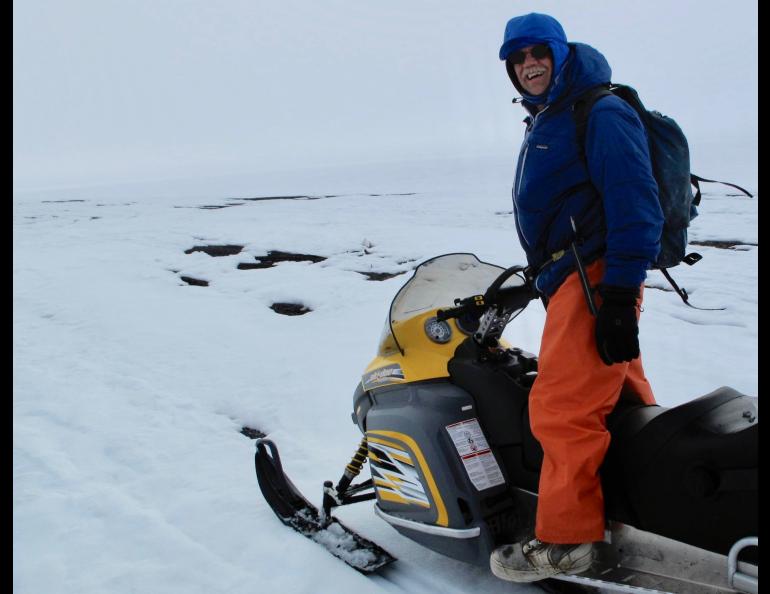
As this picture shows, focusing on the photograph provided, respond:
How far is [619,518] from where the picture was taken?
2092 mm

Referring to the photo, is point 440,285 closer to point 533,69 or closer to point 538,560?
point 533,69

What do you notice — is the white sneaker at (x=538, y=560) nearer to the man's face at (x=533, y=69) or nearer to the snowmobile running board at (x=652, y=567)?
the snowmobile running board at (x=652, y=567)

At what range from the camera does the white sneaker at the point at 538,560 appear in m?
2.10

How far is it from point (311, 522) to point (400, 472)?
568 mm

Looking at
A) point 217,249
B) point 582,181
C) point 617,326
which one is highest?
point 582,181

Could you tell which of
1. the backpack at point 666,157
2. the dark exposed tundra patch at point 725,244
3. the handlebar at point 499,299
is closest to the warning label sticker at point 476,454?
the handlebar at point 499,299

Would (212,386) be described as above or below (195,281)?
below

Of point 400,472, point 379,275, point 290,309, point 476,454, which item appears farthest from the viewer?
point 379,275

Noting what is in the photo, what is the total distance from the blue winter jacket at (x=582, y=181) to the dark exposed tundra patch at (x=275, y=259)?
6353 mm

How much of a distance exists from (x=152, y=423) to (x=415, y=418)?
82.0 inches

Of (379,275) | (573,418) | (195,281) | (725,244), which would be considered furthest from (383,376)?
(725,244)

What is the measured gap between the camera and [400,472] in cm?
262

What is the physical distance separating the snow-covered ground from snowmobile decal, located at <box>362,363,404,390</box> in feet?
2.38

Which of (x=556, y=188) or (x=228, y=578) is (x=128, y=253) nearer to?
(x=228, y=578)
